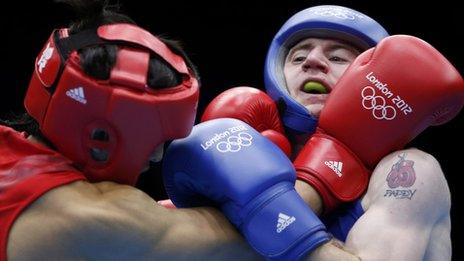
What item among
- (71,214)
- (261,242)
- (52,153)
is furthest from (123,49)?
(261,242)

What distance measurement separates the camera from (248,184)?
184 centimetres

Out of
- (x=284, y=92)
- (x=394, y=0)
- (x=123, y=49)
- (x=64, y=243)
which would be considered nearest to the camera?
(x=64, y=243)

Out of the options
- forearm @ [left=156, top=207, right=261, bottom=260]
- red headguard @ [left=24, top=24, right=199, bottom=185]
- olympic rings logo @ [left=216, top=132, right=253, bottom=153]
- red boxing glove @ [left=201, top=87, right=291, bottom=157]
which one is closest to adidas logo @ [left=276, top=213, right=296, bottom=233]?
forearm @ [left=156, top=207, right=261, bottom=260]

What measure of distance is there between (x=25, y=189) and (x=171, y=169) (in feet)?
1.49

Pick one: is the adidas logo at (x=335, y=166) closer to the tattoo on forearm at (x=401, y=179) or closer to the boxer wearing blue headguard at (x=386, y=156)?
the boxer wearing blue headguard at (x=386, y=156)

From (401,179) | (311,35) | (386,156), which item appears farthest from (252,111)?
(401,179)

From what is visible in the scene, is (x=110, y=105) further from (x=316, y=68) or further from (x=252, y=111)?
(x=316, y=68)

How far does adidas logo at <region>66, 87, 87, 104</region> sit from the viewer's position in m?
1.74

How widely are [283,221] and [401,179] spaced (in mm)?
459

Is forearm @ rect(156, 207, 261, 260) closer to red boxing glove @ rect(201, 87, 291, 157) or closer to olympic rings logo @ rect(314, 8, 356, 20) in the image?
red boxing glove @ rect(201, 87, 291, 157)

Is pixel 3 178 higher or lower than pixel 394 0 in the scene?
higher

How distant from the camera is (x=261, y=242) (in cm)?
180

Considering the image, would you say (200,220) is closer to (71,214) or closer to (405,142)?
(71,214)

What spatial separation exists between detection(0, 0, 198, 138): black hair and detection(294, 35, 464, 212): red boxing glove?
54 centimetres
